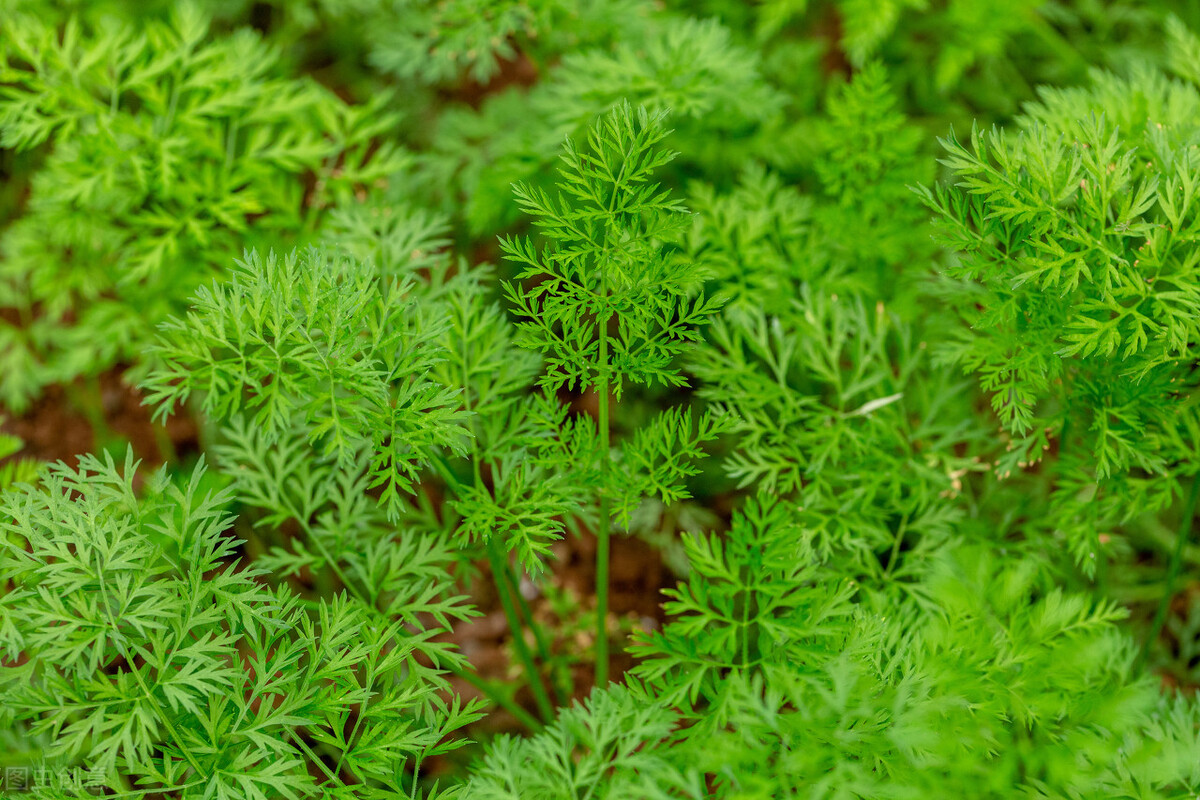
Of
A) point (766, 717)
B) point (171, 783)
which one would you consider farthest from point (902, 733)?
point (171, 783)

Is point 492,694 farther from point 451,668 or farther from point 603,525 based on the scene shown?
point 603,525

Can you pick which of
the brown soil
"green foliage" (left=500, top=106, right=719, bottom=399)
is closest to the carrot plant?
"green foliage" (left=500, top=106, right=719, bottom=399)

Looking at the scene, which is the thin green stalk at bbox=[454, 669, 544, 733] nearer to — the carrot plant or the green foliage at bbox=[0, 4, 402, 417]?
the carrot plant

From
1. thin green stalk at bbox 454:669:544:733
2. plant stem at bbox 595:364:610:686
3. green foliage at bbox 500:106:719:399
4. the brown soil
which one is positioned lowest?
thin green stalk at bbox 454:669:544:733

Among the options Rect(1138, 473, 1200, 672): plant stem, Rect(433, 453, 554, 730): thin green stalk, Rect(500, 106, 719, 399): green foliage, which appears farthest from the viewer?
Rect(1138, 473, 1200, 672): plant stem

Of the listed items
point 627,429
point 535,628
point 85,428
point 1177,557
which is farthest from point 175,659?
point 1177,557

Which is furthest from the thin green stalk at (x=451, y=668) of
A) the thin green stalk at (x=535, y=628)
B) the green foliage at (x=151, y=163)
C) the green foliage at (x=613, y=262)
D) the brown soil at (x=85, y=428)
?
the brown soil at (x=85, y=428)

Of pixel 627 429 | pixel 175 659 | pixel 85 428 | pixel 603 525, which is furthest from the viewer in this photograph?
pixel 85 428

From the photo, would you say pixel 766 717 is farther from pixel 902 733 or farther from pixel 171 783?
pixel 171 783

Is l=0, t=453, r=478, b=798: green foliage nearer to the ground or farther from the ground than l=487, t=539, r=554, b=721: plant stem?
farther from the ground
